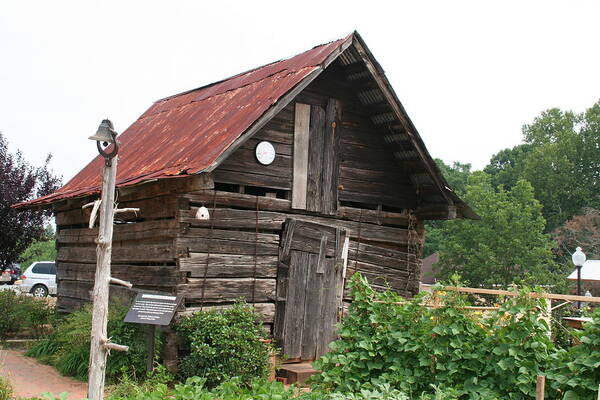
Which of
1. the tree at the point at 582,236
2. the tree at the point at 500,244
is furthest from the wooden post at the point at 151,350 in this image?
the tree at the point at 582,236

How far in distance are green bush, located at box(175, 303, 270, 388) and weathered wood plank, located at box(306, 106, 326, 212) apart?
2.60 meters

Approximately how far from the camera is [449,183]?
150 feet

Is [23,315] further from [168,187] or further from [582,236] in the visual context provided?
[582,236]

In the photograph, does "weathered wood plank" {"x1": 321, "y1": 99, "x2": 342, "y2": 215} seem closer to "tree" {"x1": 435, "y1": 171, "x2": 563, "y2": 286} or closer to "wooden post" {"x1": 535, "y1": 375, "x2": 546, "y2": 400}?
"wooden post" {"x1": 535, "y1": 375, "x2": 546, "y2": 400}

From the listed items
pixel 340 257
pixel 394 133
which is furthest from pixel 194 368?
pixel 394 133

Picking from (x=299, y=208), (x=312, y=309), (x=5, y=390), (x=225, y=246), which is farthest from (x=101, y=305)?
(x=312, y=309)

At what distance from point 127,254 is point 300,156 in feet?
11.9

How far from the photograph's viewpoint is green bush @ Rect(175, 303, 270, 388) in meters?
10.3

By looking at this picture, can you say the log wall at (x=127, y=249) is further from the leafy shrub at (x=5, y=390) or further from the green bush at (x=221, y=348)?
the leafy shrub at (x=5, y=390)

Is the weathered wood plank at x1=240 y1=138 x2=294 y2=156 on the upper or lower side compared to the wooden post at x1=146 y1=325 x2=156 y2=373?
upper

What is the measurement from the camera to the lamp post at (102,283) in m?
6.98

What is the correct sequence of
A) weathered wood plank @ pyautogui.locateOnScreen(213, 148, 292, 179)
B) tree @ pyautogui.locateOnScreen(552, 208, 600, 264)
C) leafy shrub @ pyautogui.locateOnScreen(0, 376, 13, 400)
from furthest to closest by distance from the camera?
tree @ pyautogui.locateOnScreen(552, 208, 600, 264) < weathered wood plank @ pyautogui.locateOnScreen(213, 148, 292, 179) < leafy shrub @ pyautogui.locateOnScreen(0, 376, 13, 400)

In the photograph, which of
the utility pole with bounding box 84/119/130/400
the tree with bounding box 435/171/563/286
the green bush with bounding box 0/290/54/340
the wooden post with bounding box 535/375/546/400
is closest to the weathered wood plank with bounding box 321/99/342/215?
the utility pole with bounding box 84/119/130/400

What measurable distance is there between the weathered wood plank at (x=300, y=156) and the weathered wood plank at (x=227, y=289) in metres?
1.51
